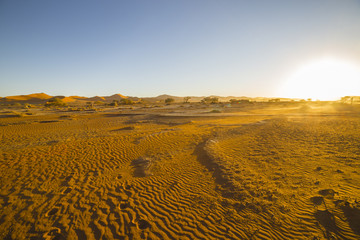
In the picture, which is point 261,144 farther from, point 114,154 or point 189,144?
point 114,154

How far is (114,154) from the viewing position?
8148mm

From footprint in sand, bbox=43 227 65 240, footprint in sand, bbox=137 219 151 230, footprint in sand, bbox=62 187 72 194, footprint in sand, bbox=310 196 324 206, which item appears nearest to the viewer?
footprint in sand, bbox=43 227 65 240

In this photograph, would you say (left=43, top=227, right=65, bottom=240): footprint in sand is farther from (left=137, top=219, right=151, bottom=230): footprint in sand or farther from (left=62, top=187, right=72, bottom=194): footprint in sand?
(left=137, top=219, right=151, bottom=230): footprint in sand

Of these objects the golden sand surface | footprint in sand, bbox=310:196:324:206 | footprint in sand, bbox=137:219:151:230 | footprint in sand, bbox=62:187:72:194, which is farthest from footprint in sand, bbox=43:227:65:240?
footprint in sand, bbox=310:196:324:206

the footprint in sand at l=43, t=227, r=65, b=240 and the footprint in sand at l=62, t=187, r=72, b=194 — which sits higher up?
the footprint in sand at l=62, t=187, r=72, b=194

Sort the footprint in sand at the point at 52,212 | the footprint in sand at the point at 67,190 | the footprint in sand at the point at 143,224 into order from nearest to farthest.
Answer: the footprint in sand at the point at 143,224 < the footprint in sand at the point at 52,212 < the footprint in sand at the point at 67,190

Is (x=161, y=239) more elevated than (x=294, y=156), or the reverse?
(x=294, y=156)

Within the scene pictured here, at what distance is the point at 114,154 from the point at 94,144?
8.29ft

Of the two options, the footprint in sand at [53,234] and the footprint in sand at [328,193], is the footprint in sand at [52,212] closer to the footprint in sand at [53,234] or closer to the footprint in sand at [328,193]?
the footprint in sand at [53,234]

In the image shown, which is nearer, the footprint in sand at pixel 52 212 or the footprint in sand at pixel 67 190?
the footprint in sand at pixel 52 212

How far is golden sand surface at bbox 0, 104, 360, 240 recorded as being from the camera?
3439 millimetres

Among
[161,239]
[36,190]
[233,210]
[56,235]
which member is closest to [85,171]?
[36,190]

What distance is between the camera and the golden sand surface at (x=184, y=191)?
3439mm

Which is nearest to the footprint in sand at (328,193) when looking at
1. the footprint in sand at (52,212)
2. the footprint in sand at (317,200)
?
the footprint in sand at (317,200)
